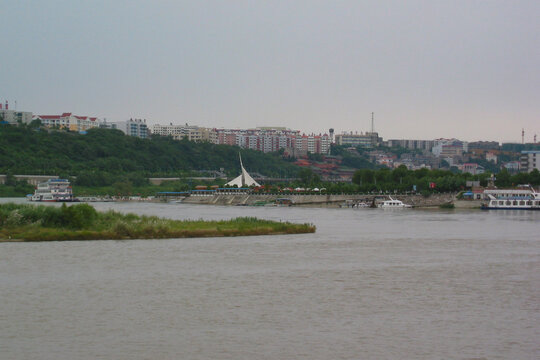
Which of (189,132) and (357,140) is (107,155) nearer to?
(189,132)

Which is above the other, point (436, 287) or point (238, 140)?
point (238, 140)

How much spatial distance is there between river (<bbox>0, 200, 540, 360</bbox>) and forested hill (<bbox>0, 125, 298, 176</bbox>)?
51718 millimetres

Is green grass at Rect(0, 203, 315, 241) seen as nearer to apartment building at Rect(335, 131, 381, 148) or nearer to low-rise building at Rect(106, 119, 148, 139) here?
low-rise building at Rect(106, 119, 148, 139)

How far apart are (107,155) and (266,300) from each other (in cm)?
6950

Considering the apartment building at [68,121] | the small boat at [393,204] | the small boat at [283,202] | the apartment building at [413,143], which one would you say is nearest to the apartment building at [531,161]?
the small boat at [393,204]

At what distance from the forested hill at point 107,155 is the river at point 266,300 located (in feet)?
170

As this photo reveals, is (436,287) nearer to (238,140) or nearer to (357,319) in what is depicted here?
(357,319)

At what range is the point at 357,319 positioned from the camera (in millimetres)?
11539

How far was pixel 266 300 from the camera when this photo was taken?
13.0 m

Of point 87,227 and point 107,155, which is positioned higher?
point 107,155

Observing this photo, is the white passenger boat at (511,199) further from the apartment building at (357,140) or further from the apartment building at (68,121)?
the apartment building at (357,140)

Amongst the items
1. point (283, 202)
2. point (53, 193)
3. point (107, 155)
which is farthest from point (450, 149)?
point (53, 193)

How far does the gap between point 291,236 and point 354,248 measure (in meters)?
3.66

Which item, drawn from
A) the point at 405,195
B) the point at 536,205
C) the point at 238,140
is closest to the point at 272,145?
the point at 238,140
